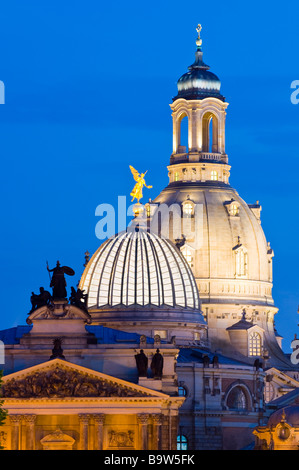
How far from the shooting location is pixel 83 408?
184625 millimetres

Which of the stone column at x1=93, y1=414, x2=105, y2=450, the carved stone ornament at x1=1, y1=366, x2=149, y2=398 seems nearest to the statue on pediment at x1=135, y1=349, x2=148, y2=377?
the carved stone ornament at x1=1, y1=366, x2=149, y2=398

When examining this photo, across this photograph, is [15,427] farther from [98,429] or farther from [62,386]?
[98,429]

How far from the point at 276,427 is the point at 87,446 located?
12.9 metres

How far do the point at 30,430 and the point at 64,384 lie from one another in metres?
3.85

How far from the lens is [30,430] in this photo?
7239 inches

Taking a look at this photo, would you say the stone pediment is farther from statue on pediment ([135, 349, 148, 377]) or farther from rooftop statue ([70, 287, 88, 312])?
rooftop statue ([70, 287, 88, 312])

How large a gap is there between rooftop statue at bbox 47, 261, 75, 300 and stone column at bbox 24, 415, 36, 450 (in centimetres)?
961

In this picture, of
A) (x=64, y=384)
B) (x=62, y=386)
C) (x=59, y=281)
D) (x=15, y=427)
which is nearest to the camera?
(x=15, y=427)

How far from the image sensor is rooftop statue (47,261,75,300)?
189 m

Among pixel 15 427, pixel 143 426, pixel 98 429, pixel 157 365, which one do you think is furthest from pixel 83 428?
pixel 157 365
